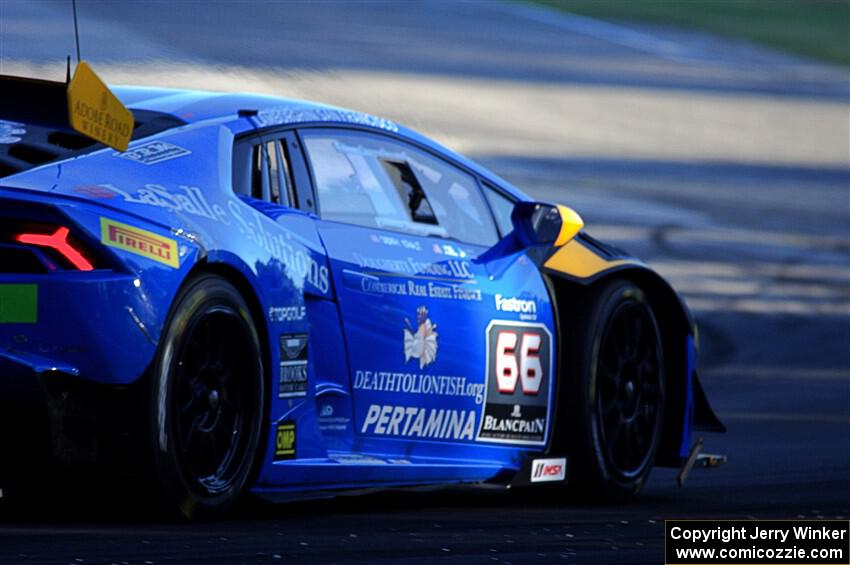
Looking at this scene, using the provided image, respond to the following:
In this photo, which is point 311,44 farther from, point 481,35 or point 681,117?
A: point 481,35

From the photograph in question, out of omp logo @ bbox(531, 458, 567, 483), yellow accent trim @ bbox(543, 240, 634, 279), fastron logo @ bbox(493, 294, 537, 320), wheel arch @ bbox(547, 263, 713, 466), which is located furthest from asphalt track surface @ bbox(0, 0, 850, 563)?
yellow accent trim @ bbox(543, 240, 634, 279)

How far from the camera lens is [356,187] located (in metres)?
6.94

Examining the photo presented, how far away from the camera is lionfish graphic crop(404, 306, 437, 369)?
6805 mm

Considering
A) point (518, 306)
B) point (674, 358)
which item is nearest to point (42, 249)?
point (518, 306)

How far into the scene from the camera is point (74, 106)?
5.59m

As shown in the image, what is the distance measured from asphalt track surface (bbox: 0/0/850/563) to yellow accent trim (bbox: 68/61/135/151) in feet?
2.50

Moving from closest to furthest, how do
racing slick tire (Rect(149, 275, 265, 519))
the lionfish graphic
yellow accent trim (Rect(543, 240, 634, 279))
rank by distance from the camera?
racing slick tire (Rect(149, 275, 265, 519)), the lionfish graphic, yellow accent trim (Rect(543, 240, 634, 279))

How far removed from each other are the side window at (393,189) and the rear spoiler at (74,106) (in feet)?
3.15

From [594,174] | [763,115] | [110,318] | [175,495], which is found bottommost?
[175,495]

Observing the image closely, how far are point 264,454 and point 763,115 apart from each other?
78.7 feet

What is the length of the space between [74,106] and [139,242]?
0.40m

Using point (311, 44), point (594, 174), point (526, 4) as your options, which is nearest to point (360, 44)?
point (311, 44)

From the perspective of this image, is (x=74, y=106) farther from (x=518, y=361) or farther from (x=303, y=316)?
(x=518, y=361)

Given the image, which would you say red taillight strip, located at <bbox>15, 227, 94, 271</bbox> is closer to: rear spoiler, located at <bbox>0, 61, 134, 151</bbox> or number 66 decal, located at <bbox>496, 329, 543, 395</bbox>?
rear spoiler, located at <bbox>0, 61, 134, 151</bbox>
